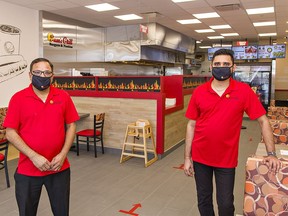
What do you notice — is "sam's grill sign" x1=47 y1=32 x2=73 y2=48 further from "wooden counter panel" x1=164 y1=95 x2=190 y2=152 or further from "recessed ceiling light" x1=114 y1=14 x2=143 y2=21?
"wooden counter panel" x1=164 y1=95 x2=190 y2=152

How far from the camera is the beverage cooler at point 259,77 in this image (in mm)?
12219

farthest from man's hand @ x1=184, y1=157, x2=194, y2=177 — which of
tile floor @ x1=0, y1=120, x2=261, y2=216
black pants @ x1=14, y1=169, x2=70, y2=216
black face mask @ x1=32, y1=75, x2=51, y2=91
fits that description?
black face mask @ x1=32, y1=75, x2=51, y2=91

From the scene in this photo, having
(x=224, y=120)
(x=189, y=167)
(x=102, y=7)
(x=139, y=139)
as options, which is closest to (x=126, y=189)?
(x=139, y=139)

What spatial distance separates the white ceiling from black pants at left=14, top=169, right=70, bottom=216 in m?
4.90

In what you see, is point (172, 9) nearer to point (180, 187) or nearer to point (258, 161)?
point (180, 187)

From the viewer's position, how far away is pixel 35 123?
217cm

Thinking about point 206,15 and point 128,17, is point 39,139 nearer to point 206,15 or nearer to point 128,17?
point 128,17

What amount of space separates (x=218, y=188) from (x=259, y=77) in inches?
436

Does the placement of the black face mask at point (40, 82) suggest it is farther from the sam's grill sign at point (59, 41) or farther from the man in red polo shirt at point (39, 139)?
the sam's grill sign at point (59, 41)

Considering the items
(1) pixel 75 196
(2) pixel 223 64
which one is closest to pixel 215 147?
(2) pixel 223 64

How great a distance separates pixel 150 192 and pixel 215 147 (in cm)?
206

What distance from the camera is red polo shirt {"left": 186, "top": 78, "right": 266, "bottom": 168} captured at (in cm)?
225

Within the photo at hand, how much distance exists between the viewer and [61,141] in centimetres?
231

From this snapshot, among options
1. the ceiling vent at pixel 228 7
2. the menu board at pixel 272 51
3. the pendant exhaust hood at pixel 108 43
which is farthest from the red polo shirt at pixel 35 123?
the menu board at pixel 272 51
